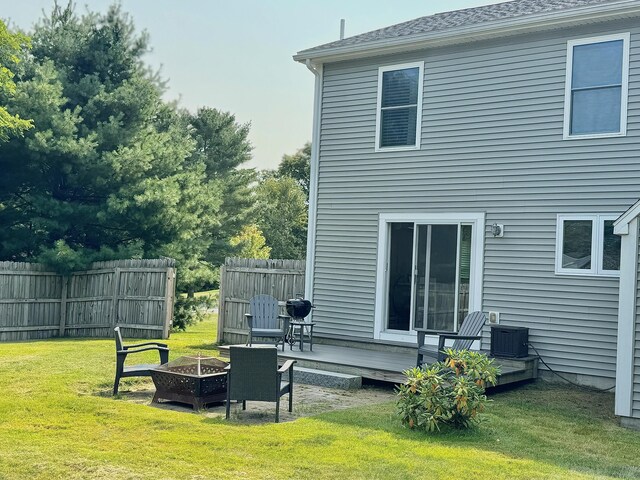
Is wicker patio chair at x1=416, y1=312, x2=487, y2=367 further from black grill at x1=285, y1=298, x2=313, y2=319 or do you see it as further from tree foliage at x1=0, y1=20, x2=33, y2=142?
tree foliage at x1=0, y1=20, x2=33, y2=142

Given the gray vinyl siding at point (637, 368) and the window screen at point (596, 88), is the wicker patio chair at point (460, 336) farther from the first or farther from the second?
the window screen at point (596, 88)

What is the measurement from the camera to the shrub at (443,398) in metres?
6.68

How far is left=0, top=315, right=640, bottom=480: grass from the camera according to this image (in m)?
5.21

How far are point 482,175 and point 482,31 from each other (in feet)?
6.98

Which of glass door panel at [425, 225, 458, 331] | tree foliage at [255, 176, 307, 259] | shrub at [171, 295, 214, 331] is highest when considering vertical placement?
tree foliage at [255, 176, 307, 259]

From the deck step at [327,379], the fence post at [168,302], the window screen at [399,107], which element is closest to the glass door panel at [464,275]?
the window screen at [399,107]

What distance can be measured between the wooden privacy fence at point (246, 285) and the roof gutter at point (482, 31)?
3.84 meters

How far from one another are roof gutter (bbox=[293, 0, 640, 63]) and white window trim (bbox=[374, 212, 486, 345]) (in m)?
2.67

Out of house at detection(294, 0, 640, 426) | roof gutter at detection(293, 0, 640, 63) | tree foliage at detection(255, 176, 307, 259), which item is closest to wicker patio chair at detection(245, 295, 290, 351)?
house at detection(294, 0, 640, 426)

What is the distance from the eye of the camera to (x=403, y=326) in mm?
11188

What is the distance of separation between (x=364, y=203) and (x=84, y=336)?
7.84 m

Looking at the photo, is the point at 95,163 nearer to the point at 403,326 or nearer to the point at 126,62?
the point at 126,62

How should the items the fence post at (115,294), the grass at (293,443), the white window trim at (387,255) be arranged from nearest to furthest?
the grass at (293,443), the white window trim at (387,255), the fence post at (115,294)

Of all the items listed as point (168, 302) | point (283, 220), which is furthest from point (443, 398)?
point (283, 220)
